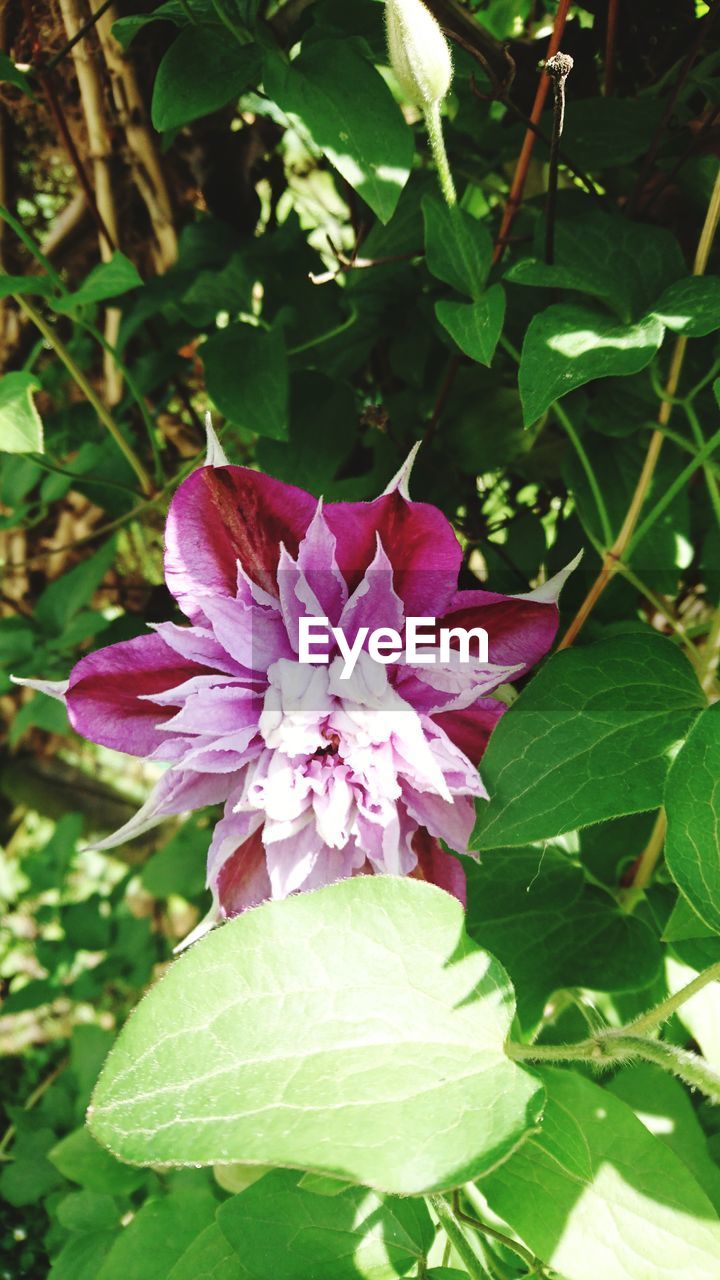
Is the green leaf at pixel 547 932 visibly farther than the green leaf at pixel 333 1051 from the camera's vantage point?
Yes

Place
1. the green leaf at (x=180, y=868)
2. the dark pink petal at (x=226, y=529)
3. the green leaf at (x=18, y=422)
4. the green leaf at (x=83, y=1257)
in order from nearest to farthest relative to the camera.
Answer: the dark pink petal at (x=226, y=529)
the green leaf at (x=18, y=422)
the green leaf at (x=83, y=1257)
the green leaf at (x=180, y=868)

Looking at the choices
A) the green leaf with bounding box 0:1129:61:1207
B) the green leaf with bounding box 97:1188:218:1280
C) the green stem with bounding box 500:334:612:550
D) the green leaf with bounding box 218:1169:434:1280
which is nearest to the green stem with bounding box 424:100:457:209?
the green stem with bounding box 500:334:612:550

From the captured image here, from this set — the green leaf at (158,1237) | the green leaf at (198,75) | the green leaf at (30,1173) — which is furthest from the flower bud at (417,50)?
the green leaf at (30,1173)

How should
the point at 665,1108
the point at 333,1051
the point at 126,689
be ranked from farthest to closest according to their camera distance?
the point at 665,1108, the point at 126,689, the point at 333,1051

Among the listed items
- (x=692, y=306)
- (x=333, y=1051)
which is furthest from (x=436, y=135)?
(x=333, y=1051)

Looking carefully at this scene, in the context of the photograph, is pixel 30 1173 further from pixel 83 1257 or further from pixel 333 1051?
pixel 333 1051

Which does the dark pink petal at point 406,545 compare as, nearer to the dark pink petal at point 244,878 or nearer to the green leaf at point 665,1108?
the dark pink petal at point 244,878
